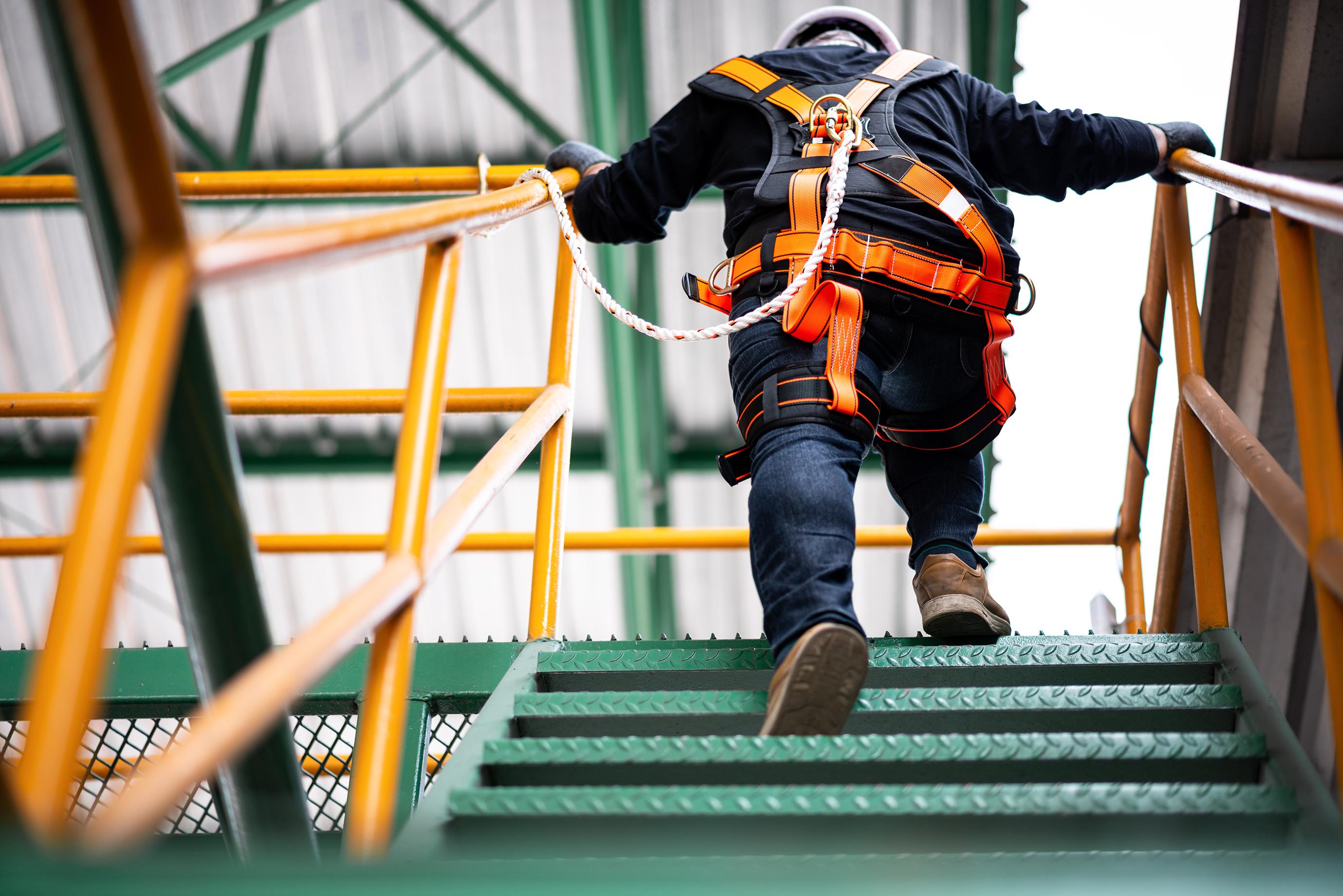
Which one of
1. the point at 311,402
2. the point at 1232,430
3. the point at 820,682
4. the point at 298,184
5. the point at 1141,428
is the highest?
the point at 298,184

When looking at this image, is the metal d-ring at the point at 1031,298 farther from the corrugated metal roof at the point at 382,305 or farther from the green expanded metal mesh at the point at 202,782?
the corrugated metal roof at the point at 382,305

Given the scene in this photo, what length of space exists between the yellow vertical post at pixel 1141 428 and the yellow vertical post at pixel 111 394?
287cm

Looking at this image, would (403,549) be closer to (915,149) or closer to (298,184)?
(915,149)

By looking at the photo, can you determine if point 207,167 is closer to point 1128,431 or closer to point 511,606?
point 511,606

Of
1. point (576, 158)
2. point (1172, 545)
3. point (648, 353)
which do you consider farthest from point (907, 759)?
point (648, 353)

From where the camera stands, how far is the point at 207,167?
293 inches

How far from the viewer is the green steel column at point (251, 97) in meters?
6.63

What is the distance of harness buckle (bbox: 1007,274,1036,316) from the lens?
2713 mm

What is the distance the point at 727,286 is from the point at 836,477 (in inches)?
25.5

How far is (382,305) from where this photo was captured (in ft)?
26.0

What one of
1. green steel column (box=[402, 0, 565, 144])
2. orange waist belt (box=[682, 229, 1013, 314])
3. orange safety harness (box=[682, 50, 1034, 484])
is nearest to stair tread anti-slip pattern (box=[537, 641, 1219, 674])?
orange safety harness (box=[682, 50, 1034, 484])

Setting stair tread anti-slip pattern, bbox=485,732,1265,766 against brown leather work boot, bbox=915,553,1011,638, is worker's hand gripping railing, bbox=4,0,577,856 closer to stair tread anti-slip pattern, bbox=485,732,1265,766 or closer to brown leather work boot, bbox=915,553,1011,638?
stair tread anti-slip pattern, bbox=485,732,1265,766

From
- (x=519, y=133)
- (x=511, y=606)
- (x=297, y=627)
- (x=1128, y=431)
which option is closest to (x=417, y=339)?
(x=1128, y=431)

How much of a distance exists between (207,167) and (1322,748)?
24.0ft
